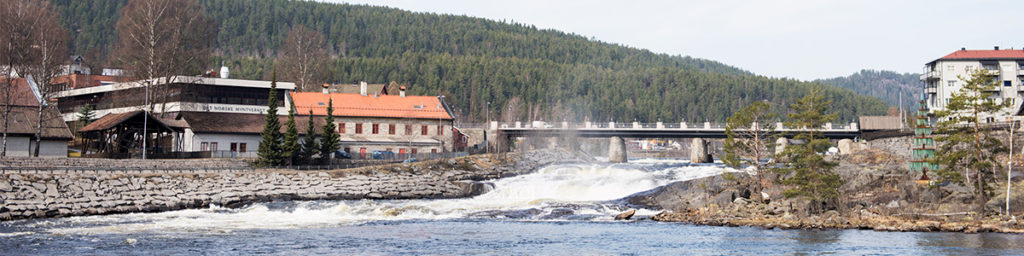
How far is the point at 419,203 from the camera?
184ft

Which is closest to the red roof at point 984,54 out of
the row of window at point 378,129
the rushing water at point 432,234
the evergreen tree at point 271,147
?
the row of window at point 378,129

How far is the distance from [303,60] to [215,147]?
3812 cm

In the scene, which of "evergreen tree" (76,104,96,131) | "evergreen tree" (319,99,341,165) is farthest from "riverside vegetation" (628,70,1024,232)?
"evergreen tree" (76,104,96,131)

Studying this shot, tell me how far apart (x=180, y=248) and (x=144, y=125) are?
106ft

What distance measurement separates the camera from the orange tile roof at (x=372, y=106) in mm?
82500

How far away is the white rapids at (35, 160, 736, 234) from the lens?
43.4 m

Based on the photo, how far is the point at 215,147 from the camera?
240 feet

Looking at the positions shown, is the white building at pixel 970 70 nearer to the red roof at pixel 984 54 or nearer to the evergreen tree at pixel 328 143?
the red roof at pixel 984 54

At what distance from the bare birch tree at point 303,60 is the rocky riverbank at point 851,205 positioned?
60487 mm

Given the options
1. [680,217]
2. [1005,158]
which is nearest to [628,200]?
[680,217]

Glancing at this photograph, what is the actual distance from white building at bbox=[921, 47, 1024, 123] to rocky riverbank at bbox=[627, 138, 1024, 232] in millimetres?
46607

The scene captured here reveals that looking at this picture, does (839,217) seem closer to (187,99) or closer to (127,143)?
(127,143)

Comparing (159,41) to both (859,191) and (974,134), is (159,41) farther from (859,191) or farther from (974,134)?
(974,134)

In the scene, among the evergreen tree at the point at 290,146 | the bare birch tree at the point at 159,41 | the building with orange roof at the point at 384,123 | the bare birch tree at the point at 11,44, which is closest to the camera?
the bare birch tree at the point at 11,44
